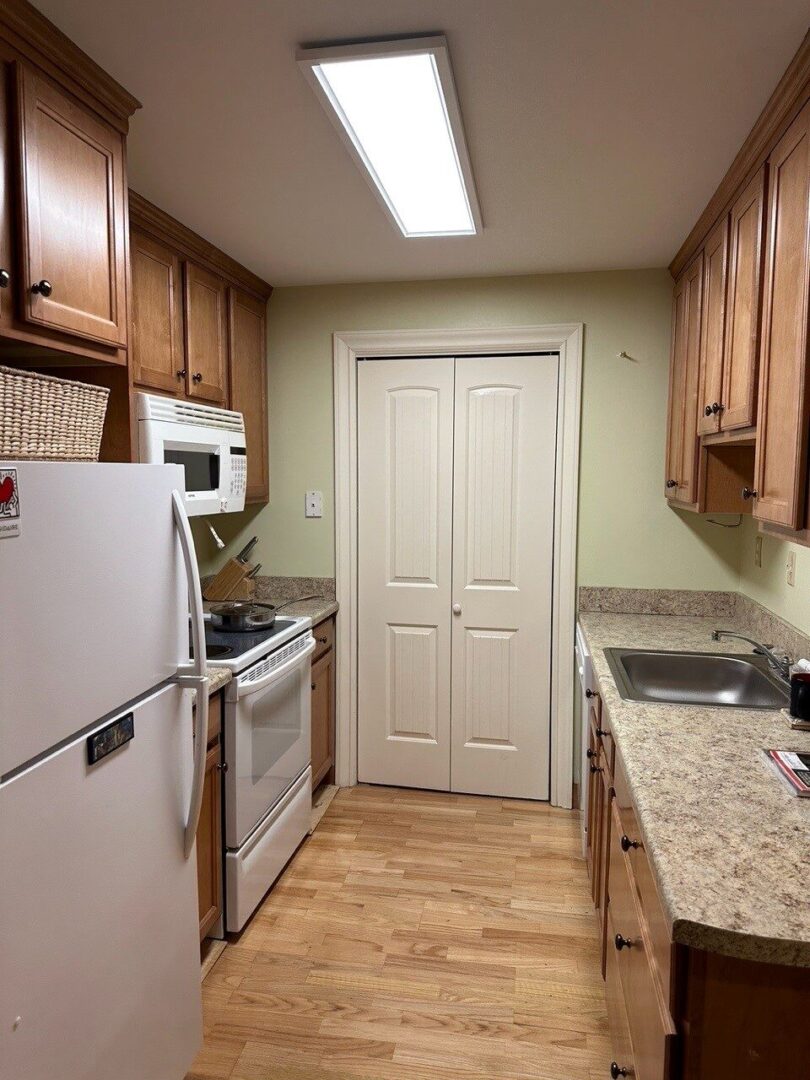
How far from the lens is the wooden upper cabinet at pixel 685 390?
2.53 metres

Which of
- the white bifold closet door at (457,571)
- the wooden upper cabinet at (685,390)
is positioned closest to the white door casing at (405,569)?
the white bifold closet door at (457,571)

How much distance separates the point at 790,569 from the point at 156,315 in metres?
2.29

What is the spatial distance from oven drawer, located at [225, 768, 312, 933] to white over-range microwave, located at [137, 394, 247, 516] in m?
1.12

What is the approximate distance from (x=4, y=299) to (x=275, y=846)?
6.59 feet

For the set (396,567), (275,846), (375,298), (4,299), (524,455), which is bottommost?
(275,846)

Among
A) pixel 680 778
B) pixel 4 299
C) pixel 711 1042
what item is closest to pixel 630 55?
pixel 4 299

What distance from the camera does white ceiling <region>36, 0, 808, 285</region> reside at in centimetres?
→ 137

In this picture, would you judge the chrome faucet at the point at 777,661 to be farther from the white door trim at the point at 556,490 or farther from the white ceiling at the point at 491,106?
the white ceiling at the point at 491,106

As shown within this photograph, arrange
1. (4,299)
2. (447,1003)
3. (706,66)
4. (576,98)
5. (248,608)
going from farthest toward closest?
(248,608) → (447,1003) → (576,98) → (706,66) → (4,299)

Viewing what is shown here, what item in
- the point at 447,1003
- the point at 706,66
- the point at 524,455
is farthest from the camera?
the point at 524,455

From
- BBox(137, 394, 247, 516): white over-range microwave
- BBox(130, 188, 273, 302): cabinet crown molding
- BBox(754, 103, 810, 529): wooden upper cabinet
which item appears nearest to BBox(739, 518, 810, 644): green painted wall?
BBox(754, 103, 810, 529): wooden upper cabinet

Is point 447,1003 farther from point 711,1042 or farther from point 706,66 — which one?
point 706,66

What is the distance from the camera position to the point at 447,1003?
6.80 feet

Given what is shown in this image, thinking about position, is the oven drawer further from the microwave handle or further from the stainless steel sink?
the stainless steel sink
